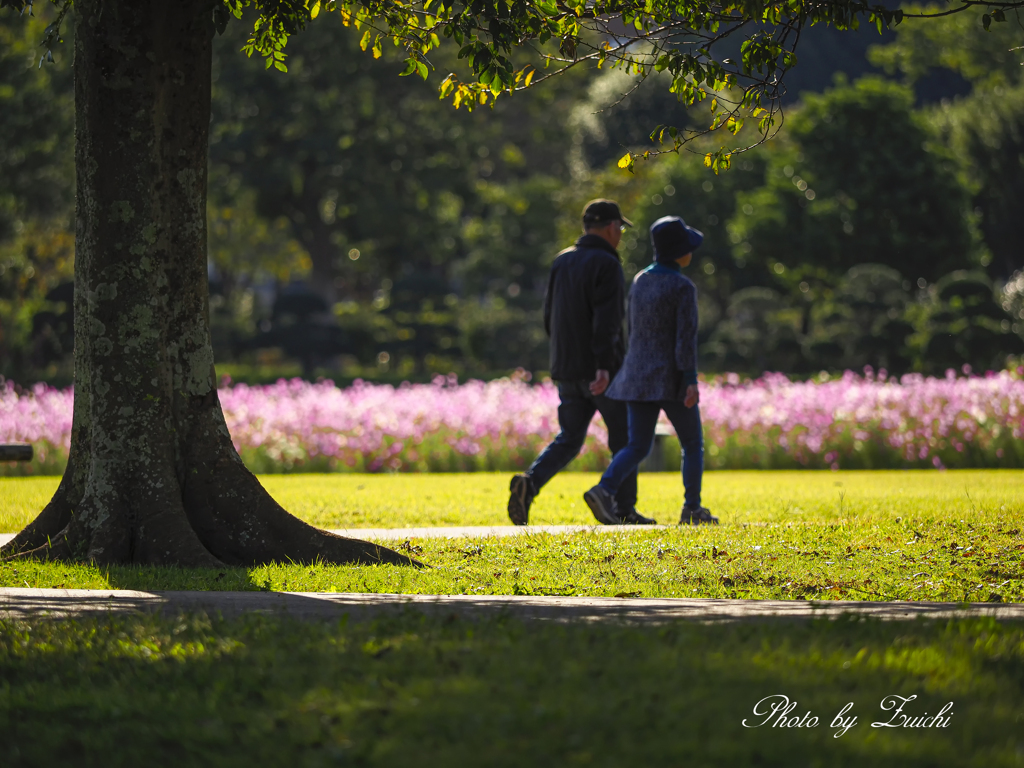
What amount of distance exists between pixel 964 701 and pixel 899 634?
0.81 m

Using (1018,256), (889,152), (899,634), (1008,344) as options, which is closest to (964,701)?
(899,634)

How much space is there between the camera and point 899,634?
4938 millimetres

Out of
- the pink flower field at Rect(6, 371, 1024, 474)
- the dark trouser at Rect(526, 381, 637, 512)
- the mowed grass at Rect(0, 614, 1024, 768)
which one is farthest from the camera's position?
the pink flower field at Rect(6, 371, 1024, 474)

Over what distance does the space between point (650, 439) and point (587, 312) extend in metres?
1.08

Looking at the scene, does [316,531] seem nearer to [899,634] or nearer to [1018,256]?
[899,634]

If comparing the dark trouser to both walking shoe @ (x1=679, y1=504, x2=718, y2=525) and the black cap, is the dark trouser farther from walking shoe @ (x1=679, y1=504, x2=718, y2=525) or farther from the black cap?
the black cap

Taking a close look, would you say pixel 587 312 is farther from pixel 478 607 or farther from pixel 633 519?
pixel 478 607

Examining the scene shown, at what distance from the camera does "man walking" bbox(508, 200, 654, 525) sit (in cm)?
990

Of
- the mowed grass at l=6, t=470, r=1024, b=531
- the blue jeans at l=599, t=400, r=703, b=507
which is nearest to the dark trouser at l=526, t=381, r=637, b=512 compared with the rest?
the blue jeans at l=599, t=400, r=703, b=507

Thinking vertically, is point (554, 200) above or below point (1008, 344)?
above

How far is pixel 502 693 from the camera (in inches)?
164

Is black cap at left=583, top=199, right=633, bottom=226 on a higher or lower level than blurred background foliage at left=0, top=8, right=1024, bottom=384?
lower

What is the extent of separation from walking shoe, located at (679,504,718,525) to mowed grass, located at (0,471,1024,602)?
0.15 meters

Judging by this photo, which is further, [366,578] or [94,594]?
[366,578]
